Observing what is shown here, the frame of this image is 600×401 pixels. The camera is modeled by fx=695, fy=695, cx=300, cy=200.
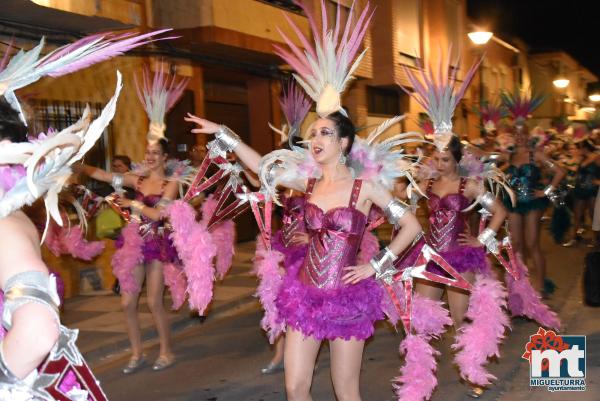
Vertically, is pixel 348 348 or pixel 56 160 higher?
pixel 56 160

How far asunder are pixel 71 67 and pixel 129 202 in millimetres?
3814

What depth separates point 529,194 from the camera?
8.60 m

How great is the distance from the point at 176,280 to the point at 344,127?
3.06 m

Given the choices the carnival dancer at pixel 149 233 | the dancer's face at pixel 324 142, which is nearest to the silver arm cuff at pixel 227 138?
the dancer's face at pixel 324 142

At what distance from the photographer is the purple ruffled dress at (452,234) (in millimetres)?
5738

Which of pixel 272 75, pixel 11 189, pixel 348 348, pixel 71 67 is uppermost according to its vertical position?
Result: pixel 272 75

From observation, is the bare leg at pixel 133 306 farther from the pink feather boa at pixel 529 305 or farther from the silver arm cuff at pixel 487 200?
the pink feather boa at pixel 529 305

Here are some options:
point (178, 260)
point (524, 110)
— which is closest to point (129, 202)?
point (178, 260)

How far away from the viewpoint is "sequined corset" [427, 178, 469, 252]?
5.84 metres

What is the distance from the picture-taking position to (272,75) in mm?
15531

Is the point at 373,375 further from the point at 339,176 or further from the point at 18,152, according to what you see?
the point at 18,152

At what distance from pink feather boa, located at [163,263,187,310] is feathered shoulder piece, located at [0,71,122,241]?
3.99m

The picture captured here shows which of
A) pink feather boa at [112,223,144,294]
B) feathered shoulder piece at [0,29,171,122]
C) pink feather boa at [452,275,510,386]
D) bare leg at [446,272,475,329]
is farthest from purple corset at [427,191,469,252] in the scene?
feathered shoulder piece at [0,29,171,122]

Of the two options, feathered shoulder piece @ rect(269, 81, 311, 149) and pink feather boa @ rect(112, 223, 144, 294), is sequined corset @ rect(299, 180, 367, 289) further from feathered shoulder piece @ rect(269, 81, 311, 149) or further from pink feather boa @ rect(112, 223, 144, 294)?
feathered shoulder piece @ rect(269, 81, 311, 149)
